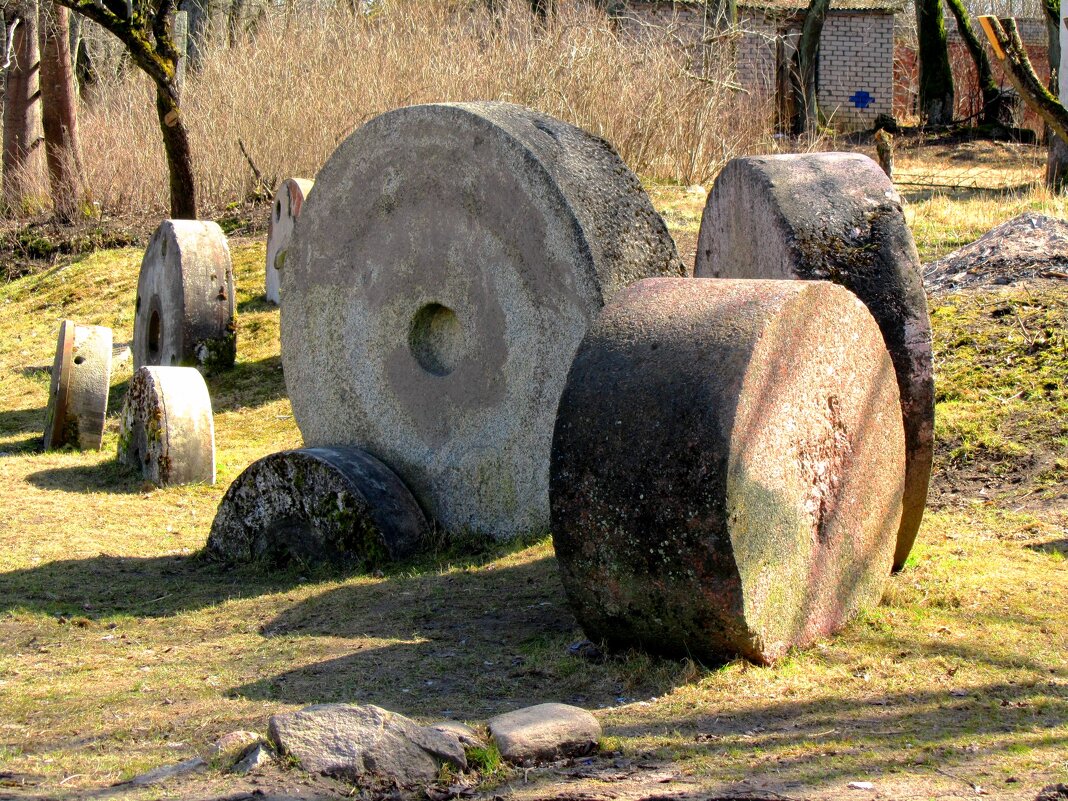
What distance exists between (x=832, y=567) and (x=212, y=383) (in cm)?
716

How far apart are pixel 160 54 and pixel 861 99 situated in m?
20.3

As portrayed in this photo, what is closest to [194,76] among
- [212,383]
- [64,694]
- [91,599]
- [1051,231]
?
[212,383]

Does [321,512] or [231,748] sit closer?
[231,748]

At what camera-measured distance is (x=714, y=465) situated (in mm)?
3400

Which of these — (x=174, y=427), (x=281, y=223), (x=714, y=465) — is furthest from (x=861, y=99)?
(x=714, y=465)

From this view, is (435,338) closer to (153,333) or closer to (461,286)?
(461,286)

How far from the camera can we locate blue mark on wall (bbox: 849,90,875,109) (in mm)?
28000

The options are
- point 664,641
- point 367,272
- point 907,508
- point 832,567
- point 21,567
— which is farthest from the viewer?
point 367,272

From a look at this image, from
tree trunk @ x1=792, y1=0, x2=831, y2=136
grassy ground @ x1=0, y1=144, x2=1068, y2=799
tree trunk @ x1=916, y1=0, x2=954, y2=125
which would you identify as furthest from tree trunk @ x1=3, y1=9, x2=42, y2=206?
tree trunk @ x1=916, y1=0, x2=954, y2=125

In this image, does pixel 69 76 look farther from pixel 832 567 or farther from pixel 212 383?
pixel 832 567

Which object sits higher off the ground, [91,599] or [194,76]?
[194,76]

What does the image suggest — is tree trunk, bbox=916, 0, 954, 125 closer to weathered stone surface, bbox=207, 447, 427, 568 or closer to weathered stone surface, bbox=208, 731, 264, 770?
weathered stone surface, bbox=207, 447, 427, 568

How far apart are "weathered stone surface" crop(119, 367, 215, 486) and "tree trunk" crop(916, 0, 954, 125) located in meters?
20.9

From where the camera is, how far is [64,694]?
3818 mm
